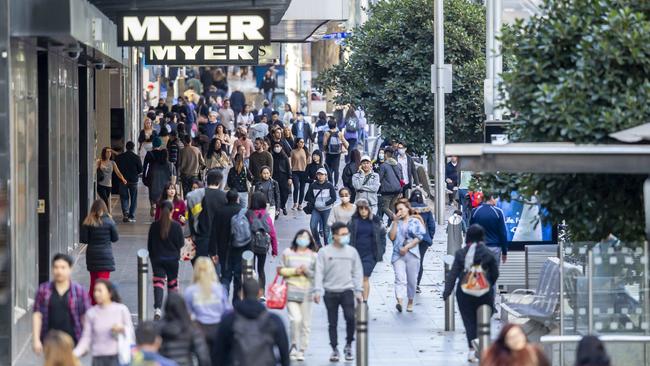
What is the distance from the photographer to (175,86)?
68812 millimetres

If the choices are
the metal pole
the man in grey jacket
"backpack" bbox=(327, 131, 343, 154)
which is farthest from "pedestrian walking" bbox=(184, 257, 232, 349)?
"backpack" bbox=(327, 131, 343, 154)

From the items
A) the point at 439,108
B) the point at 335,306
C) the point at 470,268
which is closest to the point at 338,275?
the point at 335,306

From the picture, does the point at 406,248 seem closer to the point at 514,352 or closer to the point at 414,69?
the point at 514,352

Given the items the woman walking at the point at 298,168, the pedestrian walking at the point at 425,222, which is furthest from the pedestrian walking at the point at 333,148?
the pedestrian walking at the point at 425,222

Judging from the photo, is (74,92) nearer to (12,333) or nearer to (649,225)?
(12,333)

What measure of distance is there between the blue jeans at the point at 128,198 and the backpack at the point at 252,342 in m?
17.8

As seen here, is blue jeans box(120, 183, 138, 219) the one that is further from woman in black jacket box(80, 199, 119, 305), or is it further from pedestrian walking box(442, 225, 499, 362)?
pedestrian walking box(442, 225, 499, 362)

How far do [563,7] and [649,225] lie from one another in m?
3.11

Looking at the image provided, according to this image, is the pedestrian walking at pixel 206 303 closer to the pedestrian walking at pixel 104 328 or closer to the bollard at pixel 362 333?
the pedestrian walking at pixel 104 328

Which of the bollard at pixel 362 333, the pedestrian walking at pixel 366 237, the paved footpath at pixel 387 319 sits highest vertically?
the pedestrian walking at pixel 366 237

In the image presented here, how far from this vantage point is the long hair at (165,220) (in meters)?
18.0

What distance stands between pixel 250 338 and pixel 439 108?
64.8 feet

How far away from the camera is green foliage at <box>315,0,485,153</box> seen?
33.2 metres

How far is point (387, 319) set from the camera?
64.1 ft
